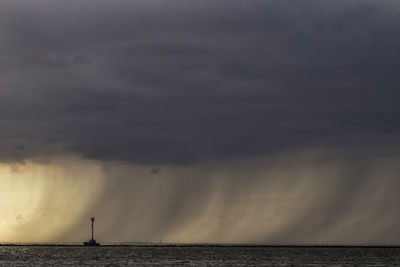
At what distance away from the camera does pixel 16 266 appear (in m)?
173

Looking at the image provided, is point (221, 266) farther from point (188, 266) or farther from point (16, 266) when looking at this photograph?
point (16, 266)

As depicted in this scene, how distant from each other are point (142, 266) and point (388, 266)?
69.4m

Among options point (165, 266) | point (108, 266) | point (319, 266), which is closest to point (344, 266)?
point (319, 266)

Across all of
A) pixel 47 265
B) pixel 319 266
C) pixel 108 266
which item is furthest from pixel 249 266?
pixel 47 265

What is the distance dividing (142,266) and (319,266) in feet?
160

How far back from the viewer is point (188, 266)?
579ft

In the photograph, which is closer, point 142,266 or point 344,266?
point 142,266

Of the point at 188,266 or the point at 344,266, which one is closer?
the point at 188,266

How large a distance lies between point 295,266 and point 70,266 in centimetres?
6004

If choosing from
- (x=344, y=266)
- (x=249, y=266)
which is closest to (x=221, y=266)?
(x=249, y=266)

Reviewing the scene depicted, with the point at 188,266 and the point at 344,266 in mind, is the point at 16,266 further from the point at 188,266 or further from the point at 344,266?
the point at 344,266

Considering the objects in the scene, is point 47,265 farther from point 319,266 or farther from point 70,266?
point 319,266

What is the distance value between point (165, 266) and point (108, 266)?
49.5 feet

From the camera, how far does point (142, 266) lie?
174 meters
